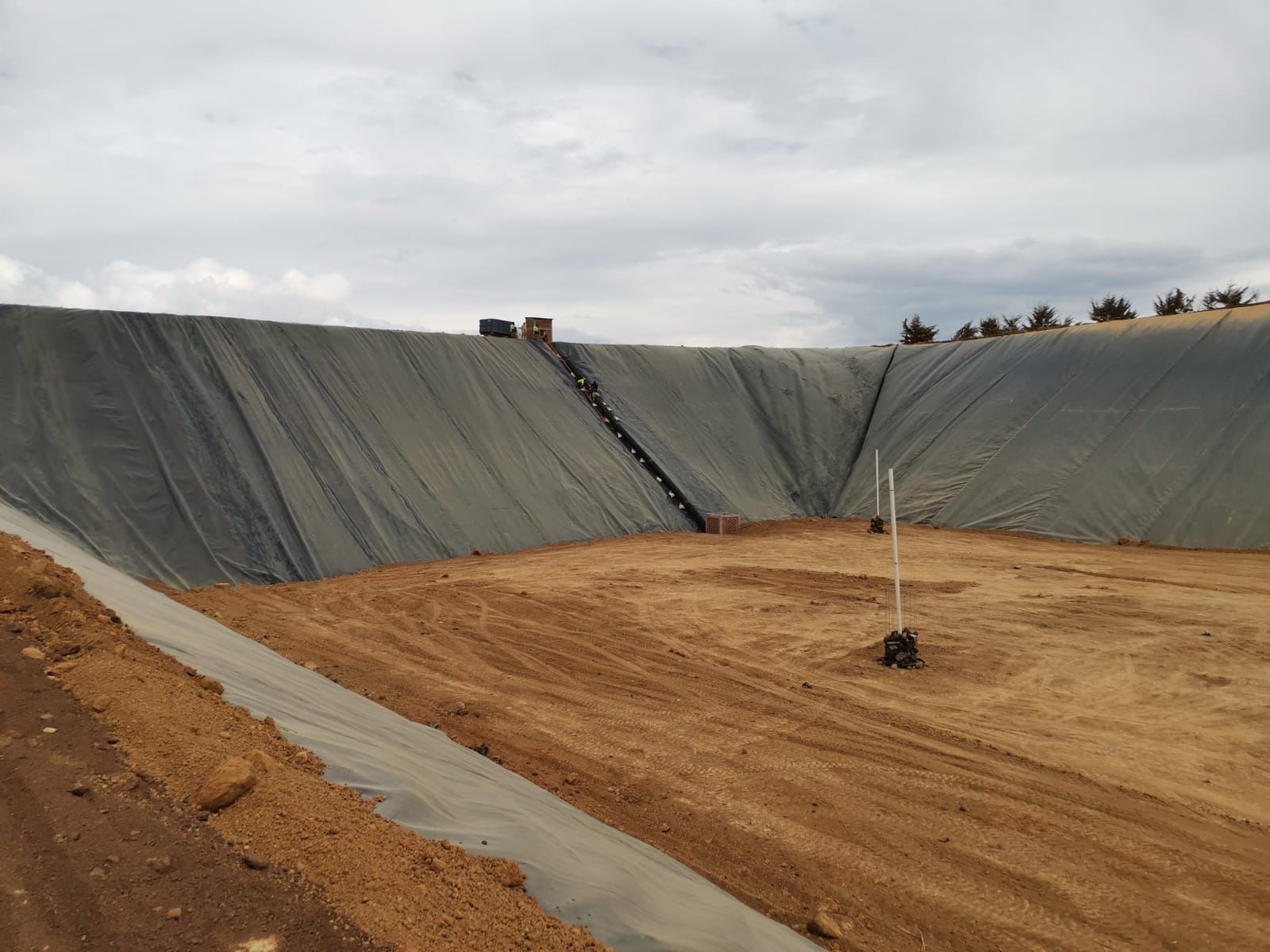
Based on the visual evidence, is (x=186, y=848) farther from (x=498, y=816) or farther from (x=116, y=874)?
(x=498, y=816)

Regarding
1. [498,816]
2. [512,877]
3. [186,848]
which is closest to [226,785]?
[186,848]

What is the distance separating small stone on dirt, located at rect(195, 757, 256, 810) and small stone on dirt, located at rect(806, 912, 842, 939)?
2618 millimetres

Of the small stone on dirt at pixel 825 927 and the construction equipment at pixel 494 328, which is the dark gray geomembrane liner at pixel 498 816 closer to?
the small stone on dirt at pixel 825 927

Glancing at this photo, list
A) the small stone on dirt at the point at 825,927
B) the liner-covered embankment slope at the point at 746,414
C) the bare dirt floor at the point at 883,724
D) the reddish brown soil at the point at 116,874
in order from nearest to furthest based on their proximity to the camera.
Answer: the reddish brown soil at the point at 116,874 → the small stone on dirt at the point at 825,927 → the bare dirt floor at the point at 883,724 → the liner-covered embankment slope at the point at 746,414

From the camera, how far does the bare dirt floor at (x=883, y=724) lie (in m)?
4.08

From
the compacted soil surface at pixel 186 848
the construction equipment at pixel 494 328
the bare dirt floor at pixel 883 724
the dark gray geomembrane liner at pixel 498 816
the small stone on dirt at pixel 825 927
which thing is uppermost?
the construction equipment at pixel 494 328

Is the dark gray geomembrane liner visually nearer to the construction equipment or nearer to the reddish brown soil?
the reddish brown soil

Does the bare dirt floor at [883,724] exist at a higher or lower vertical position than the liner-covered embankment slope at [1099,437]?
lower

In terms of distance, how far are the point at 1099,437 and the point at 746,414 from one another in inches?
376

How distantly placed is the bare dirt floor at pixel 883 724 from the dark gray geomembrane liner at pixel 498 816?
1.71 feet

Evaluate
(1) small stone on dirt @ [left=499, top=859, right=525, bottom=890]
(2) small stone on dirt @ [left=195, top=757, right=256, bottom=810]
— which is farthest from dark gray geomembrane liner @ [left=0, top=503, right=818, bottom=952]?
(2) small stone on dirt @ [left=195, top=757, right=256, bottom=810]

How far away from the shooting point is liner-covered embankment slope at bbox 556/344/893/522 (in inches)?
863

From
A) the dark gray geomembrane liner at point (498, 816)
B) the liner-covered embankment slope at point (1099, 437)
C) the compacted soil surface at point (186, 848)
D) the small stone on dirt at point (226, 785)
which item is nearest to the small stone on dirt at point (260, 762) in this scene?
the compacted soil surface at point (186, 848)

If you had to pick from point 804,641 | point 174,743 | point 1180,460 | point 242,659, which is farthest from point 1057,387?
point 174,743
